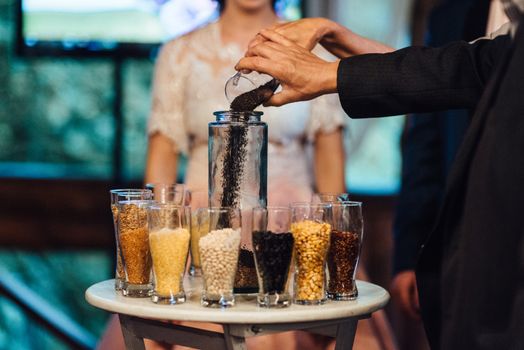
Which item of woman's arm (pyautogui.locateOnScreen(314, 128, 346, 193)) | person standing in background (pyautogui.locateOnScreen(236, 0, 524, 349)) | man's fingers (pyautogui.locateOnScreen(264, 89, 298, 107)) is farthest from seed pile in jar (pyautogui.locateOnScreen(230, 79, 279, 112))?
woman's arm (pyautogui.locateOnScreen(314, 128, 346, 193))

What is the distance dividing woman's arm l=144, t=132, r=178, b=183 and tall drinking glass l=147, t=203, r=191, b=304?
1395 millimetres

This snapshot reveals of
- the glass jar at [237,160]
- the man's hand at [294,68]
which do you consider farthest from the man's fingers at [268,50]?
the glass jar at [237,160]

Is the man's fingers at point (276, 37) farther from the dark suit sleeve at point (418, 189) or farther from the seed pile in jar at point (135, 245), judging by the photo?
the dark suit sleeve at point (418, 189)

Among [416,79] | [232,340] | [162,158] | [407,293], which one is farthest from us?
[162,158]

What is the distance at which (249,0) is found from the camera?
2984 mm

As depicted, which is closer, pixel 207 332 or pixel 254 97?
pixel 207 332

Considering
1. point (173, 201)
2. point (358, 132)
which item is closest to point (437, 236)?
point (173, 201)

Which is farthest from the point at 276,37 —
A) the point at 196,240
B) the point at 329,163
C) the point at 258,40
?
the point at 329,163

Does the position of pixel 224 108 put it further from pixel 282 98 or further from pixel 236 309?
pixel 236 309

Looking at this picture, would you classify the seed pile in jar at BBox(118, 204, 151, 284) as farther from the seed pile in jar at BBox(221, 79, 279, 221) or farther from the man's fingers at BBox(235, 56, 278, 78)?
the man's fingers at BBox(235, 56, 278, 78)

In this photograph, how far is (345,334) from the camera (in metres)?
1.66

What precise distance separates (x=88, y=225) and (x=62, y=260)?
330mm

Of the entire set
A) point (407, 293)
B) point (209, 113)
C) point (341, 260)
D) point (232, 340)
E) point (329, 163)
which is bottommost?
point (407, 293)

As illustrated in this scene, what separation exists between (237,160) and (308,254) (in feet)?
0.87
